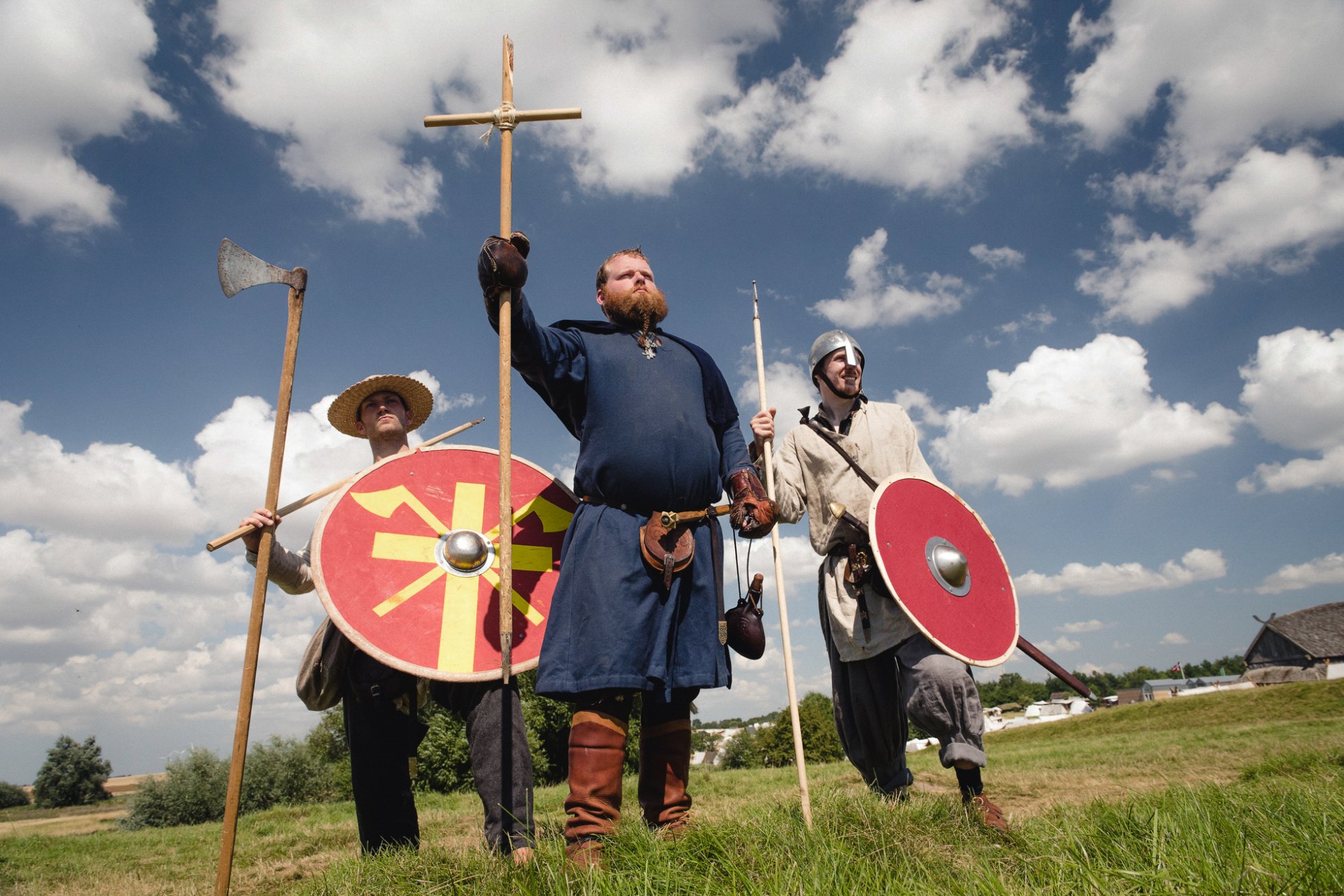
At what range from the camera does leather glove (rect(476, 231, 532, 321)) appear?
2.56m

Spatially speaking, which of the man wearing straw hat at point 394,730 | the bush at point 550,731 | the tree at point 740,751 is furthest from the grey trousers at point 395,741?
the tree at point 740,751

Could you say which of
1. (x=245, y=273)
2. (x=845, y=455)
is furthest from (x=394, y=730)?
(x=845, y=455)

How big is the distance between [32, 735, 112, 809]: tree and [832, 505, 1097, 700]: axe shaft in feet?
152

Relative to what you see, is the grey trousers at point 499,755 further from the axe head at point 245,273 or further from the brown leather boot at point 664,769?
the axe head at point 245,273

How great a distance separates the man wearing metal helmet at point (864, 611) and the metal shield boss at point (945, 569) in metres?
0.13

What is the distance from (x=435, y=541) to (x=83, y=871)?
411 centimetres

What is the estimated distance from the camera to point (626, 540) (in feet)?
8.50

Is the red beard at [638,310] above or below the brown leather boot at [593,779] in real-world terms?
above

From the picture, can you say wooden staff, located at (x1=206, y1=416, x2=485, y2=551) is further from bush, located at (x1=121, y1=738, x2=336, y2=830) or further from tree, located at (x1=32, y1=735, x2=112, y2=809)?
tree, located at (x1=32, y1=735, x2=112, y2=809)

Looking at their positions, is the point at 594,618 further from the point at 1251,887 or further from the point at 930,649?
the point at 1251,887

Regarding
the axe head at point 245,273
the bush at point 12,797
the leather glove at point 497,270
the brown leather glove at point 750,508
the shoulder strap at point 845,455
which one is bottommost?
the bush at point 12,797

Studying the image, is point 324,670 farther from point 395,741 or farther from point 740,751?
point 740,751

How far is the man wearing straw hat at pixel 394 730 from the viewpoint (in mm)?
2770

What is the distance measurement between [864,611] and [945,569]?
382 millimetres
